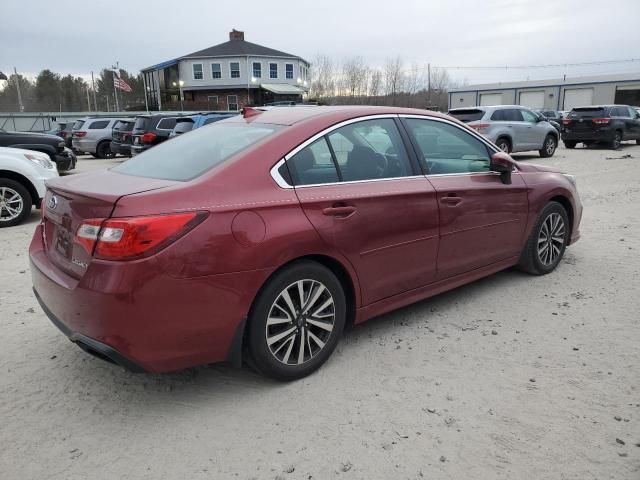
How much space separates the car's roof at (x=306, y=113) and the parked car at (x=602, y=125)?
678 inches

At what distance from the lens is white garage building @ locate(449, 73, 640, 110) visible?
53.2 m

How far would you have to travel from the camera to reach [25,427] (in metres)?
2.77

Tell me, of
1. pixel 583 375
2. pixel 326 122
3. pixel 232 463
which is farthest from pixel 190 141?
pixel 583 375

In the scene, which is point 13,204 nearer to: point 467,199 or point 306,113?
point 306,113

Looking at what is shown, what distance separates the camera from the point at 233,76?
51469 millimetres

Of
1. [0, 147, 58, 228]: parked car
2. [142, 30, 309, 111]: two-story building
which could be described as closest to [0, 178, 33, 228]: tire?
[0, 147, 58, 228]: parked car

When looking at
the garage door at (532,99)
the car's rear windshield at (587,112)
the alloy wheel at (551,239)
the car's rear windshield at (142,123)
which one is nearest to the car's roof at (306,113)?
the alloy wheel at (551,239)

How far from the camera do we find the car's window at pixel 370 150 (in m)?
3.38

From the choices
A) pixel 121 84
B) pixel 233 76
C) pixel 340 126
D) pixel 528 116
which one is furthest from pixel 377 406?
pixel 233 76

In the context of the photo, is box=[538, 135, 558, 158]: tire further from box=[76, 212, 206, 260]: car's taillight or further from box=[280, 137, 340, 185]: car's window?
box=[76, 212, 206, 260]: car's taillight

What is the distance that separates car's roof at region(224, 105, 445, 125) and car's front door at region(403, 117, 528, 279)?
0.20 m

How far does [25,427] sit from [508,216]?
3.74 metres

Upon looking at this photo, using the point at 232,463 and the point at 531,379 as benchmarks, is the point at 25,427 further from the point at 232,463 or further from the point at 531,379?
the point at 531,379

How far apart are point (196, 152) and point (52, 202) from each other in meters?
0.91
